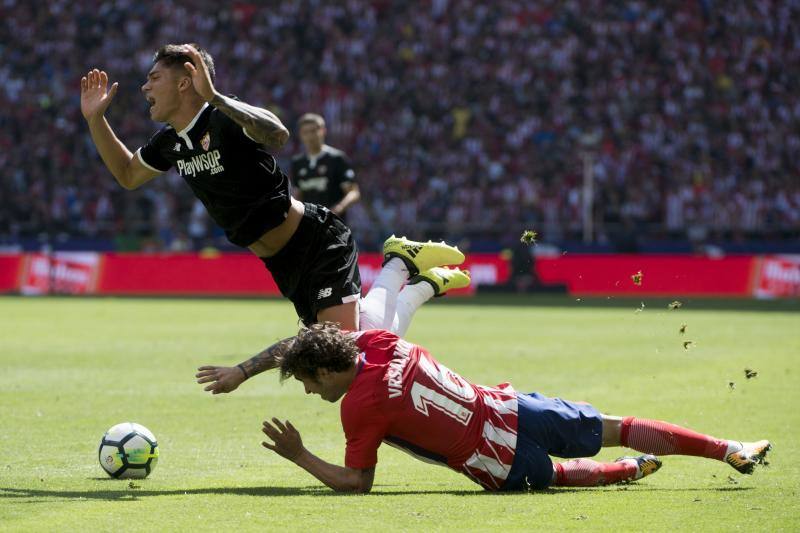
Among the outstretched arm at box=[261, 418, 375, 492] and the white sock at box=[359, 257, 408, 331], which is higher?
the white sock at box=[359, 257, 408, 331]

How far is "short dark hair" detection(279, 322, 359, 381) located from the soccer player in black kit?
86 centimetres

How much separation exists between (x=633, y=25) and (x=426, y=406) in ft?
105

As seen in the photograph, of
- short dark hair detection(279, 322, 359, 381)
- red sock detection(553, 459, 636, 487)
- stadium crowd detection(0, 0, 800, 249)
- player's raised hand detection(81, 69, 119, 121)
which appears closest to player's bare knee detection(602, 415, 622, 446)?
→ red sock detection(553, 459, 636, 487)

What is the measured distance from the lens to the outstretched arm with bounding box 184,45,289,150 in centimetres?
692

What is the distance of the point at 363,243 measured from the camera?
3175 centimetres

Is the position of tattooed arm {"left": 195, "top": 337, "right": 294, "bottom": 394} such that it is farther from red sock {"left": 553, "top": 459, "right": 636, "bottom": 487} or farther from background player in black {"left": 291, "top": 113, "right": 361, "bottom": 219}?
background player in black {"left": 291, "top": 113, "right": 361, "bottom": 219}

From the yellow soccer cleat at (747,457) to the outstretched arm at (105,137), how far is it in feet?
13.5

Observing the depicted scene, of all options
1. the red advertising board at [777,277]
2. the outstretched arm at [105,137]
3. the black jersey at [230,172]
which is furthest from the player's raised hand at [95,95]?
the red advertising board at [777,277]

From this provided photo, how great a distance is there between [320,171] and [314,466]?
910 centimetres

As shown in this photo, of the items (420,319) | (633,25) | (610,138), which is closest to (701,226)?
(610,138)

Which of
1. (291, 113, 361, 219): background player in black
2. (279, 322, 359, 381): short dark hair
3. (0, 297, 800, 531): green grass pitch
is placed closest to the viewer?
(0, 297, 800, 531): green grass pitch

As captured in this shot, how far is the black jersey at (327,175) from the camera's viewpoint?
15.3 meters

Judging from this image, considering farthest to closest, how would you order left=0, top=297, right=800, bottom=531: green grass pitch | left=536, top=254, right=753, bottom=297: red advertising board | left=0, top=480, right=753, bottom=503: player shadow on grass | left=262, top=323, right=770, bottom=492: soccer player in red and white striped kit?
left=536, top=254, right=753, bottom=297: red advertising board → left=0, top=480, right=753, bottom=503: player shadow on grass → left=262, top=323, right=770, bottom=492: soccer player in red and white striped kit → left=0, top=297, right=800, bottom=531: green grass pitch

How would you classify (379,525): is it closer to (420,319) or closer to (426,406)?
(426,406)
